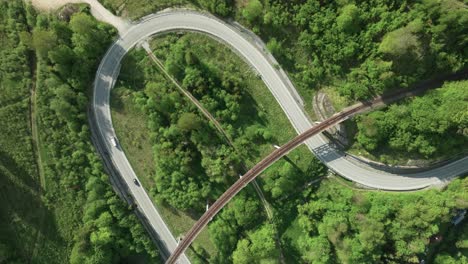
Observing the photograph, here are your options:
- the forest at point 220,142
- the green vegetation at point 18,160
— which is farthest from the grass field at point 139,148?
the green vegetation at point 18,160

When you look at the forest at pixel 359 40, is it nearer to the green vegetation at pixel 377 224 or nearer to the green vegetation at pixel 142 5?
the green vegetation at pixel 142 5

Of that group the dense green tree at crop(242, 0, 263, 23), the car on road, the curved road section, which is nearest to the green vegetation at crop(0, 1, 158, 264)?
the car on road

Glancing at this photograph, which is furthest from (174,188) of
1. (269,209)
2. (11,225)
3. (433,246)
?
(433,246)

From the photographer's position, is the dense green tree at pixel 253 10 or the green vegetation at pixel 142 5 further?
the green vegetation at pixel 142 5

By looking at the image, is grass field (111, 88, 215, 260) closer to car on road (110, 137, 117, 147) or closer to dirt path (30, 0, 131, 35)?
car on road (110, 137, 117, 147)

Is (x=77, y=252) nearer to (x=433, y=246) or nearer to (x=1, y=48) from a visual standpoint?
(x=1, y=48)

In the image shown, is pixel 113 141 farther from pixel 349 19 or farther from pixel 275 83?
pixel 349 19
